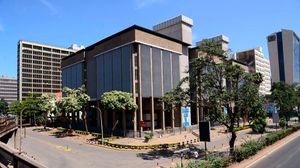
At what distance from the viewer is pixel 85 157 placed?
4675cm

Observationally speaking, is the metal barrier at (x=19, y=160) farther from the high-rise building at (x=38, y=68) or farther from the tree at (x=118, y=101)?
the high-rise building at (x=38, y=68)

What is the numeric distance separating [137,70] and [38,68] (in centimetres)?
12571

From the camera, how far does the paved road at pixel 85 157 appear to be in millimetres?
40719

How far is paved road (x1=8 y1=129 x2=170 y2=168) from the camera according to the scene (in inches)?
1603

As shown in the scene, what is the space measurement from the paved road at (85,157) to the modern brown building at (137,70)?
17.4 metres

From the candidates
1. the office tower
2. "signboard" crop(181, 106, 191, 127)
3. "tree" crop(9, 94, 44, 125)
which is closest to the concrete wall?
"signboard" crop(181, 106, 191, 127)

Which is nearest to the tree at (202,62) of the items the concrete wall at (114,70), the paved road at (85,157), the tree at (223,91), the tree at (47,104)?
the tree at (223,91)

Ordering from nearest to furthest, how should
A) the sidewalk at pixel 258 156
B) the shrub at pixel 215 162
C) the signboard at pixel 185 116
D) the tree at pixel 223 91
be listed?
the shrub at pixel 215 162
the sidewalk at pixel 258 156
the tree at pixel 223 91
the signboard at pixel 185 116

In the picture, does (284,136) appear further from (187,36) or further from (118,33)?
(187,36)

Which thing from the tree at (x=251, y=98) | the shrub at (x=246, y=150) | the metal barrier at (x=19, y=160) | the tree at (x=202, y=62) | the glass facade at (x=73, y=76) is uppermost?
the glass facade at (x=73, y=76)

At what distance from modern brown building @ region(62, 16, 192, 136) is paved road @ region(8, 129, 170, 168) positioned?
1737 cm

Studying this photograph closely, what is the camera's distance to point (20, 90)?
170 m

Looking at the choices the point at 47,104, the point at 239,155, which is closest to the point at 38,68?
the point at 47,104

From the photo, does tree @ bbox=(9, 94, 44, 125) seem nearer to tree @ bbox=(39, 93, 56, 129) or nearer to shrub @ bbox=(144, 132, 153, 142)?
tree @ bbox=(39, 93, 56, 129)
